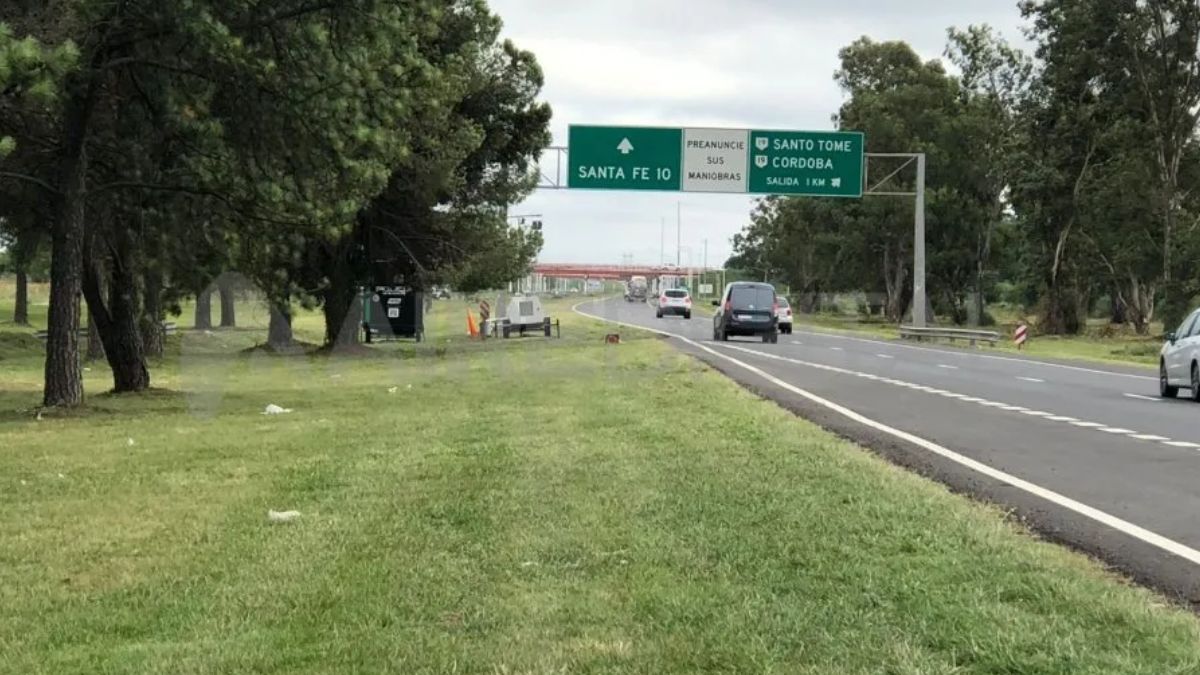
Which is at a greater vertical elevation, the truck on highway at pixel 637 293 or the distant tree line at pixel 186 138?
the distant tree line at pixel 186 138

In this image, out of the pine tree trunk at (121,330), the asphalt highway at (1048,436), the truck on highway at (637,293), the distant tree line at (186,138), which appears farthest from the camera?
the truck on highway at (637,293)

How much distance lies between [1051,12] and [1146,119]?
265 inches

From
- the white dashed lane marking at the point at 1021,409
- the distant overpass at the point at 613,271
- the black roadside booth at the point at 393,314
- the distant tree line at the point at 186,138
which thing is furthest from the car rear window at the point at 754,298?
the distant overpass at the point at 613,271

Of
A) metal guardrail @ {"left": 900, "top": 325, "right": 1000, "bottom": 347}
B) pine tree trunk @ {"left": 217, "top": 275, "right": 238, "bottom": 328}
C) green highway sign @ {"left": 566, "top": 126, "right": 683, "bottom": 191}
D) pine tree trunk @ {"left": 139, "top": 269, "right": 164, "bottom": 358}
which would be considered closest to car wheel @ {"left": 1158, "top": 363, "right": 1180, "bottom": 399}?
pine tree trunk @ {"left": 139, "top": 269, "right": 164, "bottom": 358}

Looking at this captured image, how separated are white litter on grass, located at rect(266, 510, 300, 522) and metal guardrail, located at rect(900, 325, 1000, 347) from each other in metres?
36.8

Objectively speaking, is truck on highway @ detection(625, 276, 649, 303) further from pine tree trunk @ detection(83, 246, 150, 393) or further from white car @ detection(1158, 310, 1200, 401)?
pine tree trunk @ detection(83, 246, 150, 393)

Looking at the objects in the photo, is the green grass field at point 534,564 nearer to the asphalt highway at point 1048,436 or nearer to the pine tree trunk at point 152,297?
the asphalt highway at point 1048,436

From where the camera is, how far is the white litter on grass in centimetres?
800

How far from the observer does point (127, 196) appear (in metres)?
18.2

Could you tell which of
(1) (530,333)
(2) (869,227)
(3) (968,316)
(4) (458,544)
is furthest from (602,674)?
(3) (968,316)

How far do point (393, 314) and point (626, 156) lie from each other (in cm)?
1029

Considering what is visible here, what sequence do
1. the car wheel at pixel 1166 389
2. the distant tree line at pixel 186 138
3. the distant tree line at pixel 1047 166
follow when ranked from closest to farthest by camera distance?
the distant tree line at pixel 186 138, the car wheel at pixel 1166 389, the distant tree line at pixel 1047 166

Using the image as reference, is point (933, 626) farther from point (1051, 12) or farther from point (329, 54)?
point (1051, 12)

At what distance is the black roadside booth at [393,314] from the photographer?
39188 millimetres
